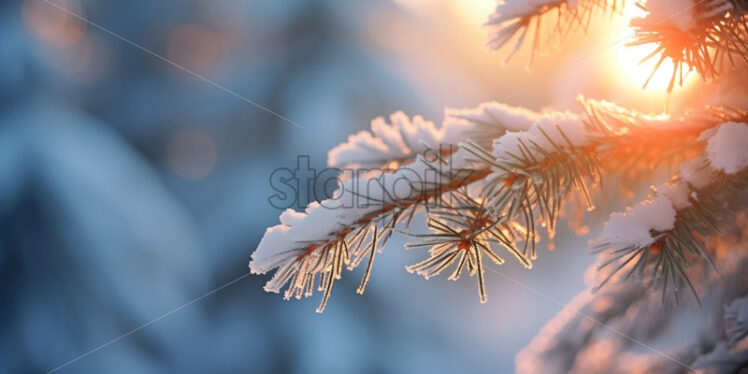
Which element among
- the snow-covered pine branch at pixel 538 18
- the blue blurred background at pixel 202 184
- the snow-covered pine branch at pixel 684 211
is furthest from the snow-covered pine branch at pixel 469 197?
the blue blurred background at pixel 202 184

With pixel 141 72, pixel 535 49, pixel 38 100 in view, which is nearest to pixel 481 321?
pixel 535 49

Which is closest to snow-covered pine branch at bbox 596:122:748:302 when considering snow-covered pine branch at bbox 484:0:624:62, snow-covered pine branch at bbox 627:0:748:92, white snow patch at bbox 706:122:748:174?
white snow patch at bbox 706:122:748:174

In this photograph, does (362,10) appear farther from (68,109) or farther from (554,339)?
(554,339)

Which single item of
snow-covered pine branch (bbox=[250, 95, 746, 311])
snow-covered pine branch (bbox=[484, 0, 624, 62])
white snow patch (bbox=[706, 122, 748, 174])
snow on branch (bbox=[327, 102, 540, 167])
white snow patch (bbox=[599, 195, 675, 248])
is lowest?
white snow patch (bbox=[599, 195, 675, 248])

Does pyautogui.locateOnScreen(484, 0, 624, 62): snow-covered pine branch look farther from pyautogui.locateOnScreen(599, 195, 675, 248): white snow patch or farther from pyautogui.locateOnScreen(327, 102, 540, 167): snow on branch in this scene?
pyautogui.locateOnScreen(599, 195, 675, 248): white snow patch

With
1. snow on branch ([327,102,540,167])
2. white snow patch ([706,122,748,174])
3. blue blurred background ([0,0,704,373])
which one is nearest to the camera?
white snow patch ([706,122,748,174])

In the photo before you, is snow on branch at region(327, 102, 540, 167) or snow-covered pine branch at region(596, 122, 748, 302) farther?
snow on branch at region(327, 102, 540, 167)

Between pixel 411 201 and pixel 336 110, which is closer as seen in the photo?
pixel 411 201
